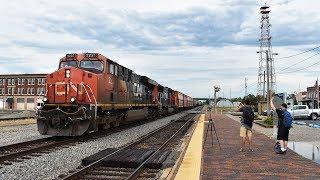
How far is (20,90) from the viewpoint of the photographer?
105625mm

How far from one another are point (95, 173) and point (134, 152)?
317 centimetres

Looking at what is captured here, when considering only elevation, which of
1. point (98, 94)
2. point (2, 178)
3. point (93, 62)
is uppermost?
point (93, 62)

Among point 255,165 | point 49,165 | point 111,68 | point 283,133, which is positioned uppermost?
point 111,68

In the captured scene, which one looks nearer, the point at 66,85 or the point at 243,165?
the point at 243,165

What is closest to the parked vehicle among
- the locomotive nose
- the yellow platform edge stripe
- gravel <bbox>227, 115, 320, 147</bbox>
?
gravel <bbox>227, 115, 320, 147</bbox>

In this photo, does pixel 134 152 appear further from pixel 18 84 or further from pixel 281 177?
pixel 18 84

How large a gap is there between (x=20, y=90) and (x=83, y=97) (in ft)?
302

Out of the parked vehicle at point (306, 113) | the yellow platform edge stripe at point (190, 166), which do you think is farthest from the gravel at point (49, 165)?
the parked vehicle at point (306, 113)

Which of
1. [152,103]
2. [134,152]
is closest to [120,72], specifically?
[134,152]

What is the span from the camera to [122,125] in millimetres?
27625

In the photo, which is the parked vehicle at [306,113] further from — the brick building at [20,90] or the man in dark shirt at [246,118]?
the brick building at [20,90]

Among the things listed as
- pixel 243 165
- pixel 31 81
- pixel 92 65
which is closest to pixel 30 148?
pixel 92 65

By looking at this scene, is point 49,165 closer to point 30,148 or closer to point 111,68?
point 30,148

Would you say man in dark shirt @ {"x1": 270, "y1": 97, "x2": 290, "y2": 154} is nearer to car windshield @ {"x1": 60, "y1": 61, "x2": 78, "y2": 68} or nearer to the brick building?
car windshield @ {"x1": 60, "y1": 61, "x2": 78, "y2": 68}
